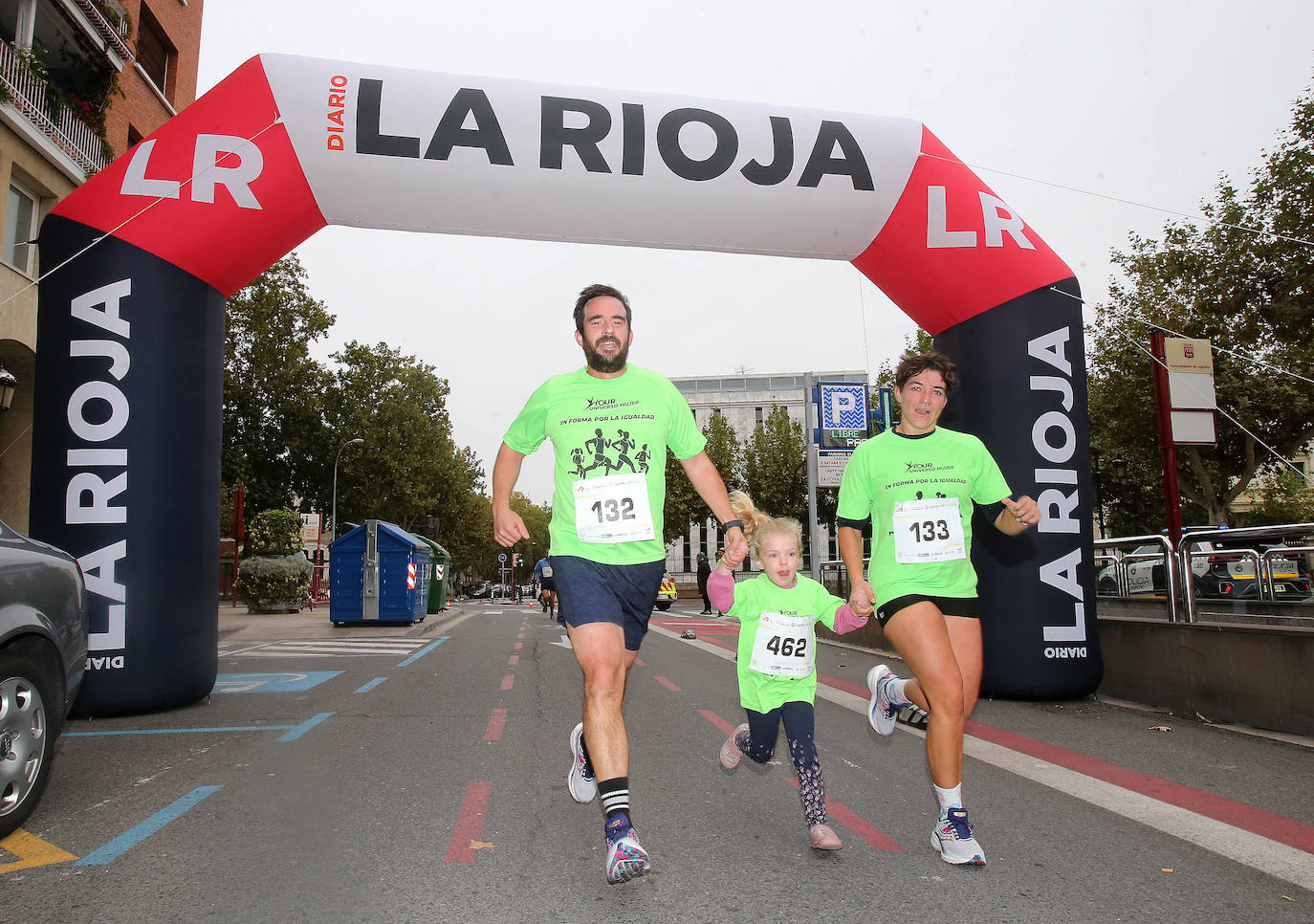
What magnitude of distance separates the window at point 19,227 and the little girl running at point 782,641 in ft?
51.8

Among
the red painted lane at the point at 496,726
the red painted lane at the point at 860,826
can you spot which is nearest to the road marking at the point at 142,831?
the red painted lane at the point at 496,726

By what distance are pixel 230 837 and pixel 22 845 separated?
809mm

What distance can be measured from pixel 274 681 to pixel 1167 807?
27.8 feet

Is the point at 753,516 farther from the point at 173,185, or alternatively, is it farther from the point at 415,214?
the point at 173,185

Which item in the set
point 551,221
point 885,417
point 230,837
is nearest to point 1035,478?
point 551,221

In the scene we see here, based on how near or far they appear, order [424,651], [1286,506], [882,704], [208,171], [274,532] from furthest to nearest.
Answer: [1286,506] < [274,532] < [424,651] < [208,171] < [882,704]

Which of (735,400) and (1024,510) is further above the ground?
(735,400)

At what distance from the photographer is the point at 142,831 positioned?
13.6 ft

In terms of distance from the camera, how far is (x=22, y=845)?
12.8ft

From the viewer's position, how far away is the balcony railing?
Answer: 15.1 meters

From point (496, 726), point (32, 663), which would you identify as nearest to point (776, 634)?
point (32, 663)

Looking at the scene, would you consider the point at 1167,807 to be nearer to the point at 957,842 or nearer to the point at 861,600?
the point at 957,842

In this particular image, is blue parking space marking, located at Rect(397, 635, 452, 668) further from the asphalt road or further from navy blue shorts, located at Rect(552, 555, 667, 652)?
navy blue shorts, located at Rect(552, 555, 667, 652)

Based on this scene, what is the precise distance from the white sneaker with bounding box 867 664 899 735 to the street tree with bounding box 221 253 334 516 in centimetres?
3514
